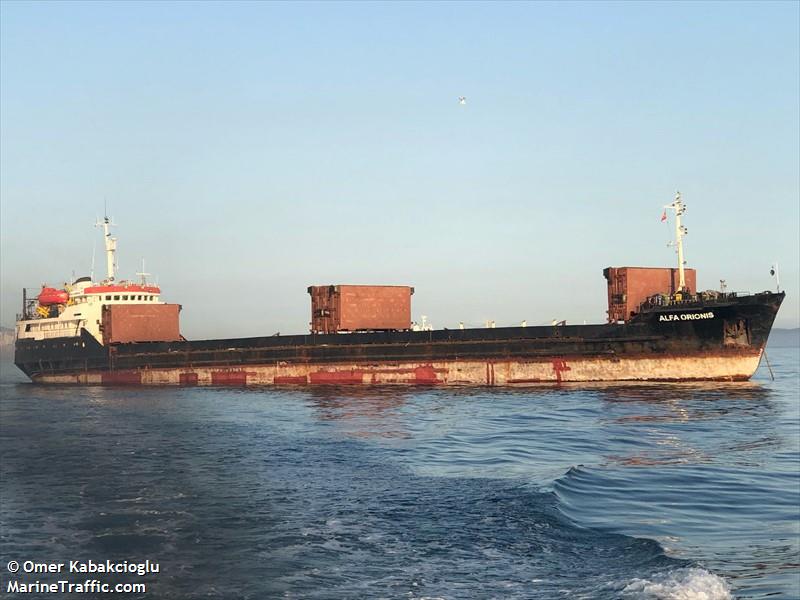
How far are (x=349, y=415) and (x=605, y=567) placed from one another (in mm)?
22011

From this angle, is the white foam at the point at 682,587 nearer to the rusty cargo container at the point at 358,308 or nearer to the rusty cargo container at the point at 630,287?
the rusty cargo container at the point at 630,287

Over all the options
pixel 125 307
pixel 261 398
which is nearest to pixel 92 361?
pixel 125 307

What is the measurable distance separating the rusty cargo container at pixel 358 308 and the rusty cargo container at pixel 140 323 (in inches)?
627

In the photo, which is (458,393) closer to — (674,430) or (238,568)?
(674,430)

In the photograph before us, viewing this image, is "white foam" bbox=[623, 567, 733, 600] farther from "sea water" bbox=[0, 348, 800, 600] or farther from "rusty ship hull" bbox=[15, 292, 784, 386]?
"rusty ship hull" bbox=[15, 292, 784, 386]

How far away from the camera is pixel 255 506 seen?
1537cm

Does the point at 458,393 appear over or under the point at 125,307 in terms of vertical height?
under

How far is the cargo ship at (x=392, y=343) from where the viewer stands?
140 ft

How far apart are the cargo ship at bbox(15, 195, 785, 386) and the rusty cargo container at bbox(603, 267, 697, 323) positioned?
0.26 feet

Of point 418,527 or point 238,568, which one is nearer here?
point 238,568

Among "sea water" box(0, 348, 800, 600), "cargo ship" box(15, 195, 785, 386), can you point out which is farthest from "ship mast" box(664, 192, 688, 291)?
"sea water" box(0, 348, 800, 600)

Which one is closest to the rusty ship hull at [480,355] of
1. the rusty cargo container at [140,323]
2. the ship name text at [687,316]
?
the ship name text at [687,316]

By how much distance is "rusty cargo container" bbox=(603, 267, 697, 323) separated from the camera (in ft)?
154

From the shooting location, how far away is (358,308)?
54.4 m
